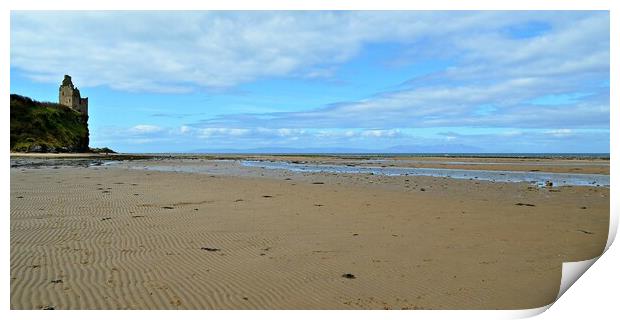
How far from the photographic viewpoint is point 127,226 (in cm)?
802

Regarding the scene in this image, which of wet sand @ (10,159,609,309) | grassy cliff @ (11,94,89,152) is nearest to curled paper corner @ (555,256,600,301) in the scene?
wet sand @ (10,159,609,309)

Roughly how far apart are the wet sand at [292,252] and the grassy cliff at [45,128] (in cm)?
4958

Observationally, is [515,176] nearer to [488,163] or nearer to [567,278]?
[567,278]

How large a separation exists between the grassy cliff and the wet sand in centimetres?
4958

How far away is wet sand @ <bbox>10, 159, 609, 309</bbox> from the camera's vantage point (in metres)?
4.74

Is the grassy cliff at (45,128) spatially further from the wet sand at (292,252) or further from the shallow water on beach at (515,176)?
the wet sand at (292,252)

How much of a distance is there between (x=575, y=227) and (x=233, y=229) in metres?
6.88

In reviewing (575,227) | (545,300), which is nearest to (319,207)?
(575,227)

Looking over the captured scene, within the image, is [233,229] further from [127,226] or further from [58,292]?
[58,292]

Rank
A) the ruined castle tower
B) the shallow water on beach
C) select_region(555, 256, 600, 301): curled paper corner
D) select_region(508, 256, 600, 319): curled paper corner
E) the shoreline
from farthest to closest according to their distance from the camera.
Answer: the ruined castle tower < the shoreline < the shallow water on beach < select_region(555, 256, 600, 301): curled paper corner < select_region(508, 256, 600, 319): curled paper corner

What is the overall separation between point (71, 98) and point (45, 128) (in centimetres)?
2308

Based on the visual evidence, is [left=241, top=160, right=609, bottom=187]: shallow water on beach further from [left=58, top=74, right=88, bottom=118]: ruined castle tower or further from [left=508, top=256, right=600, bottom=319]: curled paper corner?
[left=58, top=74, right=88, bottom=118]: ruined castle tower

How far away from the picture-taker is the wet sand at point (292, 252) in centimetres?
474

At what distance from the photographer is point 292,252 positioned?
21.0 feet
